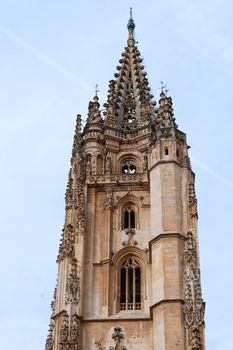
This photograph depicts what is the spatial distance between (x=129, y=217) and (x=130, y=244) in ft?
5.17

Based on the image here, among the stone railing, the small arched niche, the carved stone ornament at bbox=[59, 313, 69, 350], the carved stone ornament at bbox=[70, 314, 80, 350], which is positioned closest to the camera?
the carved stone ornament at bbox=[59, 313, 69, 350]

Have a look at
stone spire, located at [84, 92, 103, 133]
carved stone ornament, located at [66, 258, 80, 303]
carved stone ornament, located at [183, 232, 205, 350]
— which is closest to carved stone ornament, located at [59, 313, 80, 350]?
carved stone ornament, located at [66, 258, 80, 303]

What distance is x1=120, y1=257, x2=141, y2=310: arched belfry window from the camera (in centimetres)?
2820

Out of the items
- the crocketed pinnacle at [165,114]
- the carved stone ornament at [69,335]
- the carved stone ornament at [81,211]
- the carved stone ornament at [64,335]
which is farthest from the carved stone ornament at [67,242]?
the crocketed pinnacle at [165,114]

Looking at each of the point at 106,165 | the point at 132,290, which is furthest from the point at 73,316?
the point at 106,165

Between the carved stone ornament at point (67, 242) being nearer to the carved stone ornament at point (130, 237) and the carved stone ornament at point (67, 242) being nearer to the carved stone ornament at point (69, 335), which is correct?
the carved stone ornament at point (130, 237)

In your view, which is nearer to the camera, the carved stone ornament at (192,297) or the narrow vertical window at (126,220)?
the carved stone ornament at (192,297)

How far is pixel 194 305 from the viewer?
25.8 m

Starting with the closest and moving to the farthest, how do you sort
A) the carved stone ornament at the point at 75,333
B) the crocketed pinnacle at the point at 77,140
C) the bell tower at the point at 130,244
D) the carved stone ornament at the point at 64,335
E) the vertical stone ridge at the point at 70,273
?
the carved stone ornament at the point at 64,335 → the carved stone ornament at the point at 75,333 → the vertical stone ridge at the point at 70,273 → the bell tower at the point at 130,244 → the crocketed pinnacle at the point at 77,140

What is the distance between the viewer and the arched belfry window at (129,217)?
101ft

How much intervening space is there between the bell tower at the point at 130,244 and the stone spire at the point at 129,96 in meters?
0.44

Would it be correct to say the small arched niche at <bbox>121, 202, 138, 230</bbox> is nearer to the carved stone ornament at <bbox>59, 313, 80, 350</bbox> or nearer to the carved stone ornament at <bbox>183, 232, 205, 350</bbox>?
the carved stone ornament at <bbox>183, 232, 205, 350</bbox>

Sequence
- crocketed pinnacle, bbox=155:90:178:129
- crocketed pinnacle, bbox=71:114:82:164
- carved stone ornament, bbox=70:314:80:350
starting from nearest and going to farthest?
carved stone ornament, bbox=70:314:80:350, crocketed pinnacle, bbox=155:90:178:129, crocketed pinnacle, bbox=71:114:82:164

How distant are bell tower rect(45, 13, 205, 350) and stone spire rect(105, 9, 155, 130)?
0.44 metres
